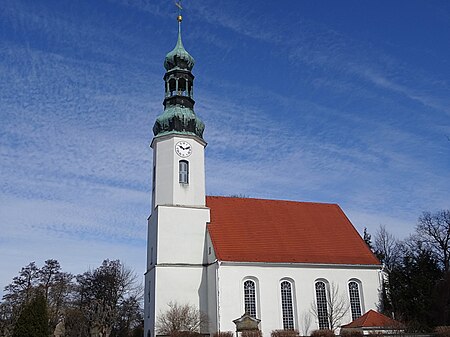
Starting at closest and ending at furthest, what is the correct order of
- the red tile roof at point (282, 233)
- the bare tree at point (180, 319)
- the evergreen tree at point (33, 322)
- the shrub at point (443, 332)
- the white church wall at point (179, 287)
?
the shrub at point (443, 332), the evergreen tree at point (33, 322), the bare tree at point (180, 319), the white church wall at point (179, 287), the red tile roof at point (282, 233)

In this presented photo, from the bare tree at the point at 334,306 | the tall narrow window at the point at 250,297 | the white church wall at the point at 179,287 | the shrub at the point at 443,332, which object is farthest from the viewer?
the bare tree at the point at 334,306

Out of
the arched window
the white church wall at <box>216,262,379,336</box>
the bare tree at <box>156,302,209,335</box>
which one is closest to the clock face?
the white church wall at <box>216,262,379,336</box>

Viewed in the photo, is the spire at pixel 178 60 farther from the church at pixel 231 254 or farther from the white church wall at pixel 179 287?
the white church wall at pixel 179 287

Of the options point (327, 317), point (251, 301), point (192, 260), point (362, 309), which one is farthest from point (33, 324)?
point (362, 309)

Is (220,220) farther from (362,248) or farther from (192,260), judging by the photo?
(362,248)

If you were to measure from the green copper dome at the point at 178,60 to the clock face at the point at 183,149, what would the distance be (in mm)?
5704

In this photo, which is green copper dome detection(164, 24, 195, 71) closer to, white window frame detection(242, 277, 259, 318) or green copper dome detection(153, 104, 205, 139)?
green copper dome detection(153, 104, 205, 139)

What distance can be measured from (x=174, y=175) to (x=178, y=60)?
8456 mm

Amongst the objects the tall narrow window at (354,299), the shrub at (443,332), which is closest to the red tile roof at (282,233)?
the tall narrow window at (354,299)

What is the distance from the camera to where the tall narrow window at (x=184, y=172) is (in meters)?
29.5

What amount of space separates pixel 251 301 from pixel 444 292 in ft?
41.6

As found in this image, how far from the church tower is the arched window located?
7061mm

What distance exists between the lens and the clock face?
2994cm

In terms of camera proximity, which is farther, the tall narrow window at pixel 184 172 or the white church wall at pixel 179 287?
the tall narrow window at pixel 184 172
